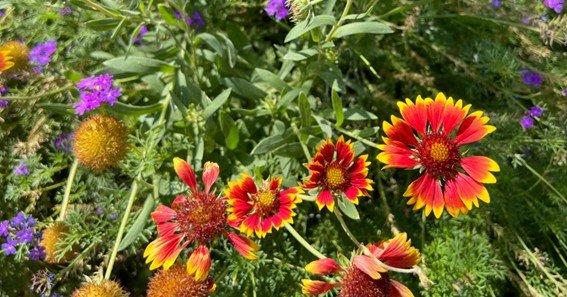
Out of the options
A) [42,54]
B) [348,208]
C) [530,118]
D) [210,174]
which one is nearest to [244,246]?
[210,174]

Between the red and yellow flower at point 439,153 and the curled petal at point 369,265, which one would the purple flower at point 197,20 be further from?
the curled petal at point 369,265

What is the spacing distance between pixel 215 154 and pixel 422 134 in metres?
0.87

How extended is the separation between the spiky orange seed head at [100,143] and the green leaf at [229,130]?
374 millimetres

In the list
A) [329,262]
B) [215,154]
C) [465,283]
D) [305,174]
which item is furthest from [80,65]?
[465,283]

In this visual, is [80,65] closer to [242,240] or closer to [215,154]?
[215,154]

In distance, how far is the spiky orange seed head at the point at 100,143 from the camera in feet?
5.47

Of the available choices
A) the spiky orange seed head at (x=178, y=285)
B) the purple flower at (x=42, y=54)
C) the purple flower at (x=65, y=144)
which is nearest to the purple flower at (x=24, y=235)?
the purple flower at (x=65, y=144)

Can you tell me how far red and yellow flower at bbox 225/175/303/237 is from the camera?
155cm

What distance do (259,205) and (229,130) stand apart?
481 millimetres

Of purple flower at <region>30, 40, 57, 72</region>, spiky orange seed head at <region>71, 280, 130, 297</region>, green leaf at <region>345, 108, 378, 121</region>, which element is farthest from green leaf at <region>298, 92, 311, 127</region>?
purple flower at <region>30, 40, 57, 72</region>

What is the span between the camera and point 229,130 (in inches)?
79.0

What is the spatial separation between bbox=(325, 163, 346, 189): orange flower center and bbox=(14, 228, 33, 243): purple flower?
0.99 meters

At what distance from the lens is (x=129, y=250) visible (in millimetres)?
2068

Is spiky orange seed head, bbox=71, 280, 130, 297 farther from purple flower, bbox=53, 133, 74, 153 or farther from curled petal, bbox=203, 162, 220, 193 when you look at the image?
purple flower, bbox=53, 133, 74, 153
